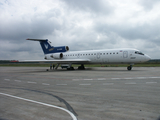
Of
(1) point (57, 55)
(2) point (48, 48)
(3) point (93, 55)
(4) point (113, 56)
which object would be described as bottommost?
(4) point (113, 56)

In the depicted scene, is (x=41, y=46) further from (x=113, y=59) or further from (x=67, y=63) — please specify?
(x=113, y=59)

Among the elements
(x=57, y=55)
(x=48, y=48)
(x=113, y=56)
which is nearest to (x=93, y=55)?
(x=113, y=56)


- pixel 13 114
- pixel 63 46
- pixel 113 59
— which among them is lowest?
pixel 13 114

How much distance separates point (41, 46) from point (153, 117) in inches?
1331

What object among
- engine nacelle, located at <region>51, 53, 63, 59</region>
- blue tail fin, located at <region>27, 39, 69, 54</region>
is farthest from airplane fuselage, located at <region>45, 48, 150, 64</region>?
blue tail fin, located at <region>27, 39, 69, 54</region>

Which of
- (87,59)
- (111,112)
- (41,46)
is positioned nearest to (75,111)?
(111,112)

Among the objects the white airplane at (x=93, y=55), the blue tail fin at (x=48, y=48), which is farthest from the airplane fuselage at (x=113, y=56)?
the blue tail fin at (x=48, y=48)

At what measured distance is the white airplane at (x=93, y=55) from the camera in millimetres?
23266

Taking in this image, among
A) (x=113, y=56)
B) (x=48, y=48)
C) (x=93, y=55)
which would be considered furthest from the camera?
(x=48, y=48)

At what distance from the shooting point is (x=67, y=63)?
2984cm

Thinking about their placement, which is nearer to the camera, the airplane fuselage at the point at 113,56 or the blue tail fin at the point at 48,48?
the airplane fuselage at the point at 113,56

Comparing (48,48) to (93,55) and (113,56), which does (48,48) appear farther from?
(113,56)

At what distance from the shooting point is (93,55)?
27281 millimetres

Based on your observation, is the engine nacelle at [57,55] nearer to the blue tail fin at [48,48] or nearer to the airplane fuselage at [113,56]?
the blue tail fin at [48,48]
